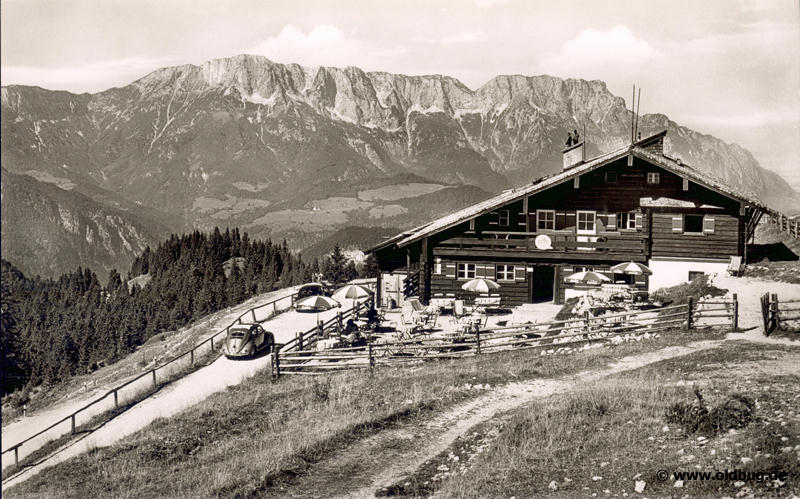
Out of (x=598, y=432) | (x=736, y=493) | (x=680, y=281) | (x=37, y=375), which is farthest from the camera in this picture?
(x=37, y=375)

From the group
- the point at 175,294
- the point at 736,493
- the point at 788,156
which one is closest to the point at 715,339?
the point at 788,156

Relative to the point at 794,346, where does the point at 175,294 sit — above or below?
below

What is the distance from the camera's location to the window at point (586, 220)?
132 ft

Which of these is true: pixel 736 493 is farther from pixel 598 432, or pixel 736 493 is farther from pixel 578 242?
pixel 578 242

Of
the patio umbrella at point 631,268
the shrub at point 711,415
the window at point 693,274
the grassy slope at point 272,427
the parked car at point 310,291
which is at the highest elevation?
the patio umbrella at point 631,268

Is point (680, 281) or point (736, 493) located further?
point (680, 281)

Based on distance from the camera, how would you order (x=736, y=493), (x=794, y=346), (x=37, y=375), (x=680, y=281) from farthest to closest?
(x=37, y=375) → (x=680, y=281) → (x=794, y=346) → (x=736, y=493)

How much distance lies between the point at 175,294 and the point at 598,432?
11061 cm

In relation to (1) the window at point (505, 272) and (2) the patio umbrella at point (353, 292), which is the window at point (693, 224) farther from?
(2) the patio umbrella at point (353, 292)

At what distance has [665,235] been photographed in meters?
38.9

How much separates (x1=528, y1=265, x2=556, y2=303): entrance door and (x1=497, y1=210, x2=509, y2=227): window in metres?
3.08

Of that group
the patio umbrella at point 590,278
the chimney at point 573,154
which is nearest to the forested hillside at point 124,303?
the chimney at point 573,154

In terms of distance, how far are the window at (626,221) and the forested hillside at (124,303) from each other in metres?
60.4

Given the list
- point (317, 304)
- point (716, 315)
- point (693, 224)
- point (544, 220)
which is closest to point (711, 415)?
point (716, 315)
